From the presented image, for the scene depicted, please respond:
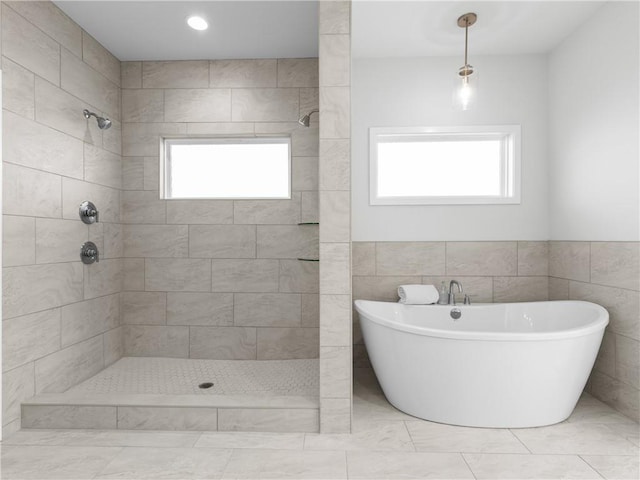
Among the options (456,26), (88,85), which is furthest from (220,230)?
(456,26)

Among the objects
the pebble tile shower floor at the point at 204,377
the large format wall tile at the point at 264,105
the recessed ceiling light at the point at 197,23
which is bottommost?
the pebble tile shower floor at the point at 204,377

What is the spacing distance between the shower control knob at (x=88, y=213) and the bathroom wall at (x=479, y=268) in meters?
2.08

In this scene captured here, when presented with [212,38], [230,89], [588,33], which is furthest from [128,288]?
[588,33]

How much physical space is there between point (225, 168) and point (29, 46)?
1.47 metres

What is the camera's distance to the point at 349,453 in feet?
6.50

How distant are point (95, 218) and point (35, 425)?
1320mm

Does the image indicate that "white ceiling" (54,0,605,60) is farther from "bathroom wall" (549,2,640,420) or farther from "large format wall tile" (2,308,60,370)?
"large format wall tile" (2,308,60,370)

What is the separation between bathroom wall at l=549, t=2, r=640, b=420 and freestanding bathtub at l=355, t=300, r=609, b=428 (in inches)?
8.8

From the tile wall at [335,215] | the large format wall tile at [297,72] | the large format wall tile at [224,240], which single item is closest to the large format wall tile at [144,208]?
the large format wall tile at [224,240]

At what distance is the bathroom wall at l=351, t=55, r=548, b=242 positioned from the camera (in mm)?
3119

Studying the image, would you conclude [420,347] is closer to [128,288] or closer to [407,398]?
[407,398]

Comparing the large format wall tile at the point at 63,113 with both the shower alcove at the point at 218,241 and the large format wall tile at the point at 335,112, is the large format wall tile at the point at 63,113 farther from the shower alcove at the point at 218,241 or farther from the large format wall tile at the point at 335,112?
the large format wall tile at the point at 335,112

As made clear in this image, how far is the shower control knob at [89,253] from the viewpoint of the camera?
2721 mm

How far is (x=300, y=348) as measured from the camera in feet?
10.5
